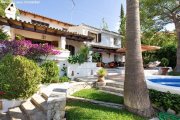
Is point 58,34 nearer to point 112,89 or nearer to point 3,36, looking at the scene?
point 3,36

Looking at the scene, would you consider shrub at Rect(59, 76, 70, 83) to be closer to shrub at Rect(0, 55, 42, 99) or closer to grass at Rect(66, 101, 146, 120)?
shrub at Rect(0, 55, 42, 99)

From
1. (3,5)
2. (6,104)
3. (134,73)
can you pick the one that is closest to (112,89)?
(134,73)

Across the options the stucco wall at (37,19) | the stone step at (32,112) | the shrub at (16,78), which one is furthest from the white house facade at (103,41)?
the stone step at (32,112)

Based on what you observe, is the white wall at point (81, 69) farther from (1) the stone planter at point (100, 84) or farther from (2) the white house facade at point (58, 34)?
(1) the stone planter at point (100, 84)

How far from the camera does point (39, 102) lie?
9.42 metres

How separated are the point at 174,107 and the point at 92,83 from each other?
6273 millimetres

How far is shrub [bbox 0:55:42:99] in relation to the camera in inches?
373

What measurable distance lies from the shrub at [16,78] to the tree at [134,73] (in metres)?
4.82

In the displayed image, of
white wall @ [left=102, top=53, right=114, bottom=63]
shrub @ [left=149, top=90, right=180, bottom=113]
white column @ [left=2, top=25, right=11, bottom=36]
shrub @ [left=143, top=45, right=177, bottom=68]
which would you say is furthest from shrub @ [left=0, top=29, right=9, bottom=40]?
white wall @ [left=102, top=53, right=114, bottom=63]

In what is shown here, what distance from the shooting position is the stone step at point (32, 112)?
27.0 feet

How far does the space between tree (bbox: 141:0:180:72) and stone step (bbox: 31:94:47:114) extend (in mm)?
17831

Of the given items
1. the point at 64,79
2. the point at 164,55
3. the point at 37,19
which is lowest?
the point at 64,79

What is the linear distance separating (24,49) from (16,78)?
474 centimetres

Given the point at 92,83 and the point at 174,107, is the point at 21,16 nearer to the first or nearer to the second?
the point at 92,83
